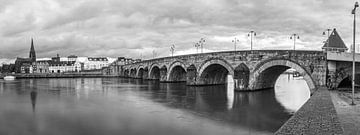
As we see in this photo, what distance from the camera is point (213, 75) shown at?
38312mm

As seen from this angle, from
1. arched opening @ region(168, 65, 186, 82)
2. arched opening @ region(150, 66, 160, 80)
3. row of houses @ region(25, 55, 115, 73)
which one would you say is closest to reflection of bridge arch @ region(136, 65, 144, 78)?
arched opening @ region(150, 66, 160, 80)

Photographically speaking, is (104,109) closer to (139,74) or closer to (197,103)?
(197,103)

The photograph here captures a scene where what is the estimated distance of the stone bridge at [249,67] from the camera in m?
22.7

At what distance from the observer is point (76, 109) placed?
60.3 feet

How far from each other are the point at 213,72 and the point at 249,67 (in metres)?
10.5

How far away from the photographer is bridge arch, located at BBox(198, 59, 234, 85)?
31.4m

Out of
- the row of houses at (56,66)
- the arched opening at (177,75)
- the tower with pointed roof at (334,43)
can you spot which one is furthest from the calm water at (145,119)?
the row of houses at (56,66)

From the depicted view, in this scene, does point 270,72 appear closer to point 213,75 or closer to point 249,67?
point 249,67

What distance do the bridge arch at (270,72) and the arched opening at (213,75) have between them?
6.12m

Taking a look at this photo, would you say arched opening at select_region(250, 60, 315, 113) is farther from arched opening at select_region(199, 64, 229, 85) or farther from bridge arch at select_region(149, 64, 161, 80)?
bridge arch at select_region(149, 64, 161, 80)

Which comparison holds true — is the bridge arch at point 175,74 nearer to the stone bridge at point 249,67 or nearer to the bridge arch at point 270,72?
the stone bridge at point 249,67

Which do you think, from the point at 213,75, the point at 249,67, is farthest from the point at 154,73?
the point at 249,67

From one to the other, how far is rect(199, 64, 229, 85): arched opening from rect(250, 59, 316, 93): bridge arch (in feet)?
20.1

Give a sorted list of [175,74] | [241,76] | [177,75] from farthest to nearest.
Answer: [177,75]
[175,74]
[241,76]
